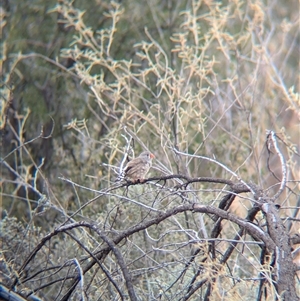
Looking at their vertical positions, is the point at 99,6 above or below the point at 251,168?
above

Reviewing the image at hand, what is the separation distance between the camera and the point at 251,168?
1007cm

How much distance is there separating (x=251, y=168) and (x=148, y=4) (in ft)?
14.3

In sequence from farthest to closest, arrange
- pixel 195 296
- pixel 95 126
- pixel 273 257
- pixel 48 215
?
pixel 95 126, pixel 48 215, pixel 195 296, pixel 273 257

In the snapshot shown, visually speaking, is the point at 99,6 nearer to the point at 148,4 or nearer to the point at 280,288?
the point at 148,4

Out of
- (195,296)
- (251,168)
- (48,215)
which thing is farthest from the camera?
(48,215)

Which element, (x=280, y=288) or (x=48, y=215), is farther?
(x=48, y=215)

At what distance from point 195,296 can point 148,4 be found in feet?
27.6

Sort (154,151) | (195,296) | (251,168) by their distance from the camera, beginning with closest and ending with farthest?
(195,296), (154,151), (251,168)

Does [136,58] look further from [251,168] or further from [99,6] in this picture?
[251,168]

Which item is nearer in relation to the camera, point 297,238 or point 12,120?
point 297,238

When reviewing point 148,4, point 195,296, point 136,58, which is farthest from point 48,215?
point 195,296

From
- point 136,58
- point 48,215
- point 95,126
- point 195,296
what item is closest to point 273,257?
point 195,296

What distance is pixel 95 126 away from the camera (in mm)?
11664

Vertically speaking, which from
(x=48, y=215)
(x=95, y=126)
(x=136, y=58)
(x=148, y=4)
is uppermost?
(x=148, y=4)
